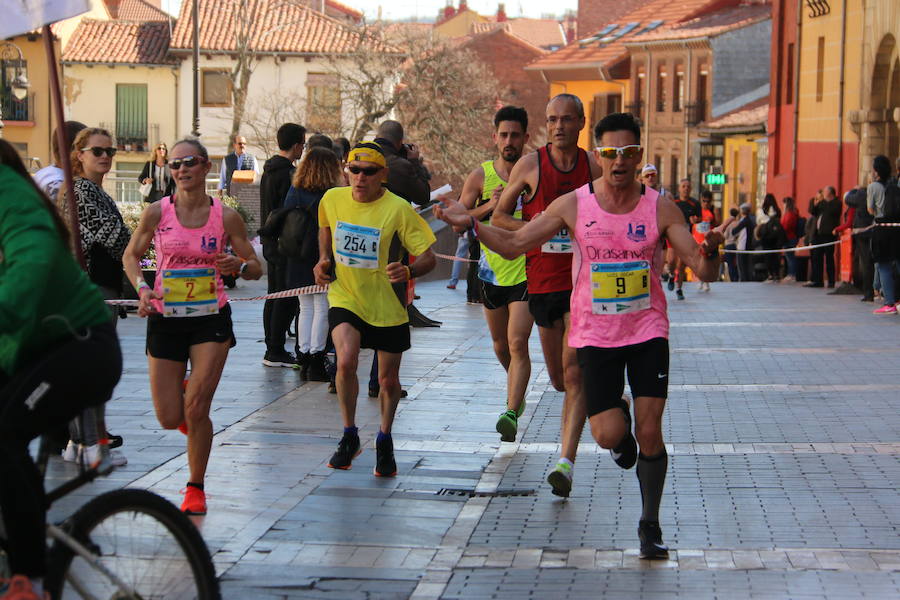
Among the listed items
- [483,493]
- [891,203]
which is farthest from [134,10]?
[483,493]

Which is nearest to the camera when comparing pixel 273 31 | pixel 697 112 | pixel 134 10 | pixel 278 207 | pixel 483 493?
pixel 483 493

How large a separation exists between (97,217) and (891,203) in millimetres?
13175

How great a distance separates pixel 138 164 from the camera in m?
66.4

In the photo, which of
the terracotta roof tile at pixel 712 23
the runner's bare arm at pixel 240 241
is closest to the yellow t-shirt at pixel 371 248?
the runner's bare arm at pixel 240 241

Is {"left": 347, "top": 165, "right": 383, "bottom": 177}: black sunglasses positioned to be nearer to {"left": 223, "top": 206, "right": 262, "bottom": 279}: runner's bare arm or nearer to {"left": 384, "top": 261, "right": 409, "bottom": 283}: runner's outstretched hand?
{"left": 384, "top": 261, "right": 409, "bottom": 283}: runner's outstretched hand

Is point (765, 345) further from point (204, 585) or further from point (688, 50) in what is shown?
point (688, 50)

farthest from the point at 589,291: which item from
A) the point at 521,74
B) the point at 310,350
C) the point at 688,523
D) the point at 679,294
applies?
Answer: the point at 521,74

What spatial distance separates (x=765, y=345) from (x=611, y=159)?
912cm

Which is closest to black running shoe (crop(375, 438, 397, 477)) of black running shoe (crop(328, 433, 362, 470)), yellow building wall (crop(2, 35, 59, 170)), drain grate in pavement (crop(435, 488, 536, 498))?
black running shoe (crop(328, 433, 362, 470))

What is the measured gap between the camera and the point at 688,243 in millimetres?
6453

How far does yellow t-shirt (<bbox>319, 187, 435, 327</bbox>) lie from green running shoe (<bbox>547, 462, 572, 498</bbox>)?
1264 mm

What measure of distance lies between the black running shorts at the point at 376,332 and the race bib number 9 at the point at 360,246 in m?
0.26

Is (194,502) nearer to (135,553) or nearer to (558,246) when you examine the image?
(558,246)

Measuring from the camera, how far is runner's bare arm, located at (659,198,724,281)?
20.7 feet
